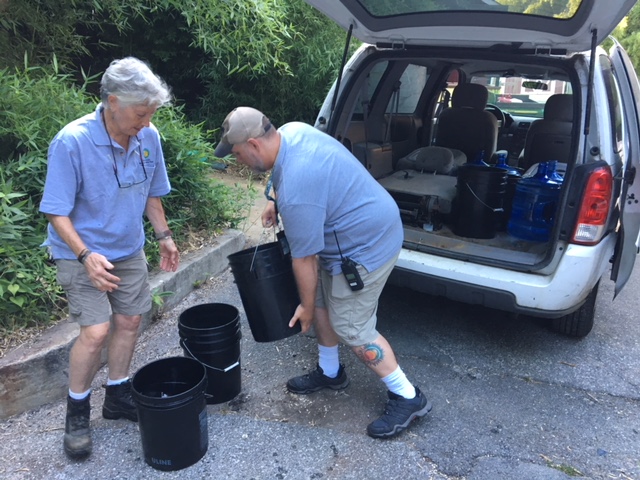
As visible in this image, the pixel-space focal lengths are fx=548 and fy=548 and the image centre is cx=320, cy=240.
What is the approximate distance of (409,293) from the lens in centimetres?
427

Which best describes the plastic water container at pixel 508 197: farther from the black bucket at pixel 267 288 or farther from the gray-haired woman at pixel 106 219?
the gray-haired woman at pixel 106 219

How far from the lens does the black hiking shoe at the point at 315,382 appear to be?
2984 millimetres

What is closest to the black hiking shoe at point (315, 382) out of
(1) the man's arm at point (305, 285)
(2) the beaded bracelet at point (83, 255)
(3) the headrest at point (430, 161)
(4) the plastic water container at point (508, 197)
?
(1) the man's arm at point (305, 285)

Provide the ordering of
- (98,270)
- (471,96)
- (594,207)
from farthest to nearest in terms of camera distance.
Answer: (471,96)
(594,207)
(98,270)

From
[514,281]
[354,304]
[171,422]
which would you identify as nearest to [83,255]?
[171,422]

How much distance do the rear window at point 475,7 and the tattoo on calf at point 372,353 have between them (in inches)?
74.7

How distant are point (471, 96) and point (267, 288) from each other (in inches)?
148

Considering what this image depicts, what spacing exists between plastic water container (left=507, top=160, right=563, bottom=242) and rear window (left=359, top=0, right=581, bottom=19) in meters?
1.20

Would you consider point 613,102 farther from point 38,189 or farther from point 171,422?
point 38,189

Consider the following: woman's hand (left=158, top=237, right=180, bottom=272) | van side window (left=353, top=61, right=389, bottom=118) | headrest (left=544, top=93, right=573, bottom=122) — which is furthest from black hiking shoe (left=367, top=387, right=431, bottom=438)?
headrest (left=544, top=93, right=573, bottom=122)

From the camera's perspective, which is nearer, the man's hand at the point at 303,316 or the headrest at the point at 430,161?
the man's hand at the point at 303,316

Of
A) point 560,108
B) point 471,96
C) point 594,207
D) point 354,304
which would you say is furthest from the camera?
point 471,96

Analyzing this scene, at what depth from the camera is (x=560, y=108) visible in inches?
186

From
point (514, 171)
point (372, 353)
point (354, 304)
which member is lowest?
point (372, 353)
